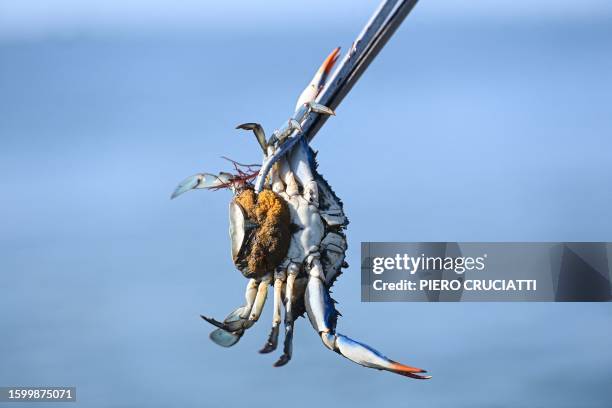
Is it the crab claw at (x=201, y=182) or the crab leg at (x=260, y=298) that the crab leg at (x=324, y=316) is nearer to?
the crab leg at (x=260, y=298)

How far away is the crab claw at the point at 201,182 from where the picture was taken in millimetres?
55719

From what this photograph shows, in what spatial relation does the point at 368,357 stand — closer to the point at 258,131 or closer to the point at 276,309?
the point at 276,309

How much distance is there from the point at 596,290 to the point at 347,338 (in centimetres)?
687

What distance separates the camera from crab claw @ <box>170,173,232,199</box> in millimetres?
55719

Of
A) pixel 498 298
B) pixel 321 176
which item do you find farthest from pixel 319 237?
pixel 498 298

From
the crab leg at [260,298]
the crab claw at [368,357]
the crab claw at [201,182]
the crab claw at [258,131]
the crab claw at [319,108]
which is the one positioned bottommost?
the crab claw at [368,357]

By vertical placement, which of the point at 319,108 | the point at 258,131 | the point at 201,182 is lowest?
the point at 201,182

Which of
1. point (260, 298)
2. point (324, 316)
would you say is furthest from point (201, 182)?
point (324, 316)

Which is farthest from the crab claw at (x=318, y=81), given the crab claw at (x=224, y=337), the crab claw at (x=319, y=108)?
the crab claw at (x=224, y=337)

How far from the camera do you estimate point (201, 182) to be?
55844 millimetres

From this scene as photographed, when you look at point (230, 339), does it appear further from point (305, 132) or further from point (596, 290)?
point (596, 290)

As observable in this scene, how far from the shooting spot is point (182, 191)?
55875 millimetres

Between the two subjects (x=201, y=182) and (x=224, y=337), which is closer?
(x=224, y=337)

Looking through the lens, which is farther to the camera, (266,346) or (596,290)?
(596,290)
